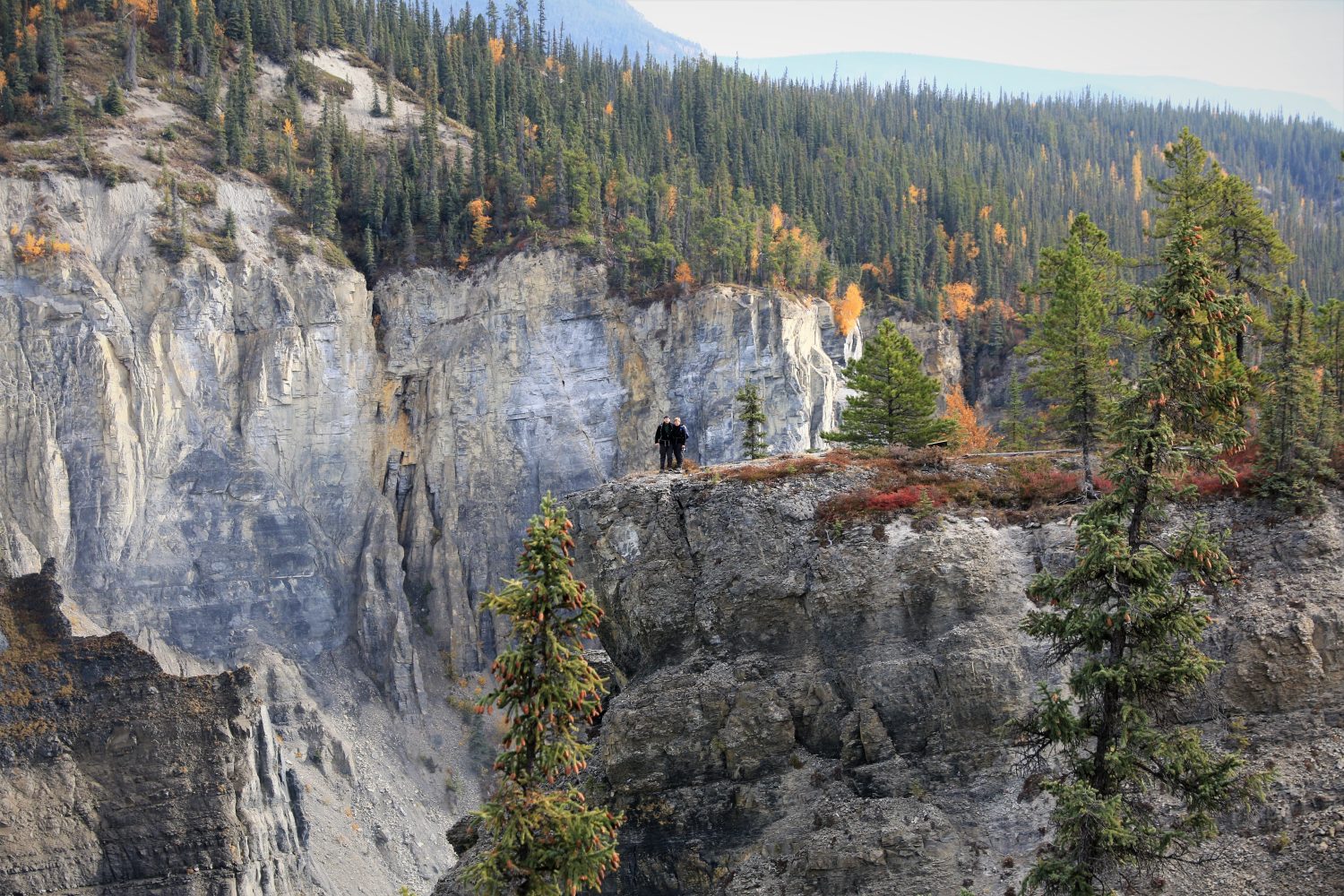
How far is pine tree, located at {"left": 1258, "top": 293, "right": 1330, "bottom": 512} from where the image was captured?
3095 cm

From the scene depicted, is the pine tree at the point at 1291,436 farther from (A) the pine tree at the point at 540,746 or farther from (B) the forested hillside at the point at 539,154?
(B) the forested hillside at the point at 539,154

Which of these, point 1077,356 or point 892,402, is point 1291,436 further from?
point 892,402

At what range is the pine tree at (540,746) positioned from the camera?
1978 cm

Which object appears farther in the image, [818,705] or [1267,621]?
[818,705]

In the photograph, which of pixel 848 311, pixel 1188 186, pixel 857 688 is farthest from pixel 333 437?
pixel 1188 186

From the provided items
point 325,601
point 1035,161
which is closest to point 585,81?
point 325,601

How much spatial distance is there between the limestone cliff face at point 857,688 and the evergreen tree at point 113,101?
210ft

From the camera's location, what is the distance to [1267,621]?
2947 cm

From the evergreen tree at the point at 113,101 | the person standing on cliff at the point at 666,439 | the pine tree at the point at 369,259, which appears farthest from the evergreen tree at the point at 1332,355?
the evergreen tree at the point at 113,101

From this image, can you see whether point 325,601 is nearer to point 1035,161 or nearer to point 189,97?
point 189,97

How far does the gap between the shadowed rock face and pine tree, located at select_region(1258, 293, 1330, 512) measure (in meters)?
50.8

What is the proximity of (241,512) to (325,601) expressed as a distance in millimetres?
7908

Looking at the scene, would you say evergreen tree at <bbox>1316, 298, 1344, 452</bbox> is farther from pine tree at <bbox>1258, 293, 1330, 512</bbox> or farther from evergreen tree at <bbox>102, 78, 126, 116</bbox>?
evergreen tree at <bbox>102, 78, 126, 116</bbox>

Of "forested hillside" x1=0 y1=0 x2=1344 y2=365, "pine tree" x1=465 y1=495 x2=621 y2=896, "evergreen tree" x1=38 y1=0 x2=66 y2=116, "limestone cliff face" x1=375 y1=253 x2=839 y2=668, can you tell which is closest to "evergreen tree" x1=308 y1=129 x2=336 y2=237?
"forested hillside" x1=0 y1=0 x2=1344 y2=365
